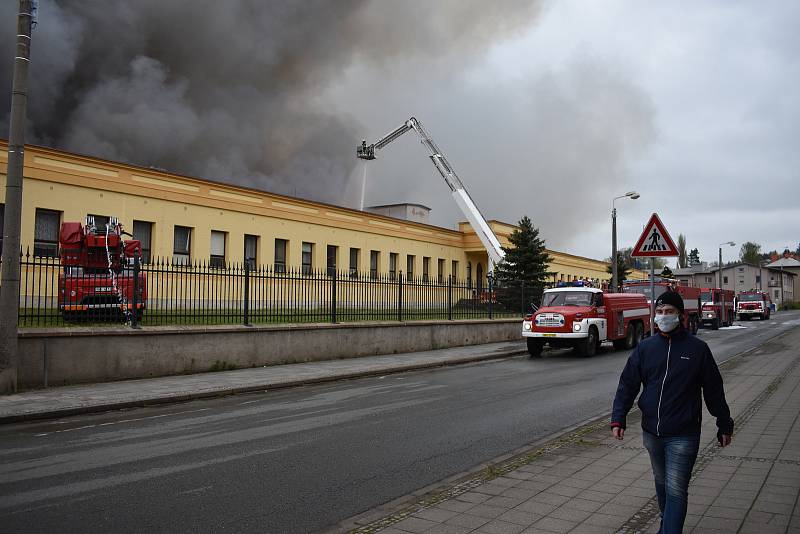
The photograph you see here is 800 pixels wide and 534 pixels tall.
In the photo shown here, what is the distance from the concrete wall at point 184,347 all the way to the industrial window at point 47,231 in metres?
13.3

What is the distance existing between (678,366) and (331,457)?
3948 millimetres

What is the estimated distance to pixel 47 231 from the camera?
25.3 meters

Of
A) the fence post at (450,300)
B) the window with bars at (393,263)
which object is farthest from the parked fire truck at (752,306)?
the fence post at (450,300)


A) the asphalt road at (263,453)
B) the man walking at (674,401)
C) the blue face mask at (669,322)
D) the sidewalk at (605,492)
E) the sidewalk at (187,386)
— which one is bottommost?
the asphalt road at (263,453)

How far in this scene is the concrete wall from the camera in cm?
1177

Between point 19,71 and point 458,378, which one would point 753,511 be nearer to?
point 458,378

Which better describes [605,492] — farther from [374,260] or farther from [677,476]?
[374,260]

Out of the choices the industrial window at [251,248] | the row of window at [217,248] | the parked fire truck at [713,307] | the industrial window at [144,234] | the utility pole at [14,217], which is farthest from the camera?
the parked fire truck at [713,307]

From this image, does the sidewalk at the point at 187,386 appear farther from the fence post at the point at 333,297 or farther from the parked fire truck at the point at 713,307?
the parked fire truck at the point at 713,307

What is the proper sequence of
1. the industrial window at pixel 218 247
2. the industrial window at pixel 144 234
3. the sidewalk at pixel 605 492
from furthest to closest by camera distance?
the industrial window at pixel 218 247 < the industrial window at pixel 144 234 < the sidewalk at pixel 605 492

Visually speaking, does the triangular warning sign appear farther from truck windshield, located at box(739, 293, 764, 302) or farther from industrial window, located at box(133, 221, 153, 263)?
truck windshield, located at box(739, 293, 764, 302)

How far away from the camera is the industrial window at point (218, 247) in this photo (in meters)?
31.7

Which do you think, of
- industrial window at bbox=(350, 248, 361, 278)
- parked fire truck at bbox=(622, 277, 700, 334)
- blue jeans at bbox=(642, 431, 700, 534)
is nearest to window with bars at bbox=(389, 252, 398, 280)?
industrial window at bbox=(350, 248, 361, 278)

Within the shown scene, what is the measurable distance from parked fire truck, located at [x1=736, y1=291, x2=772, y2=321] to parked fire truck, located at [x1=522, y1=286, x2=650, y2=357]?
36322 mm
